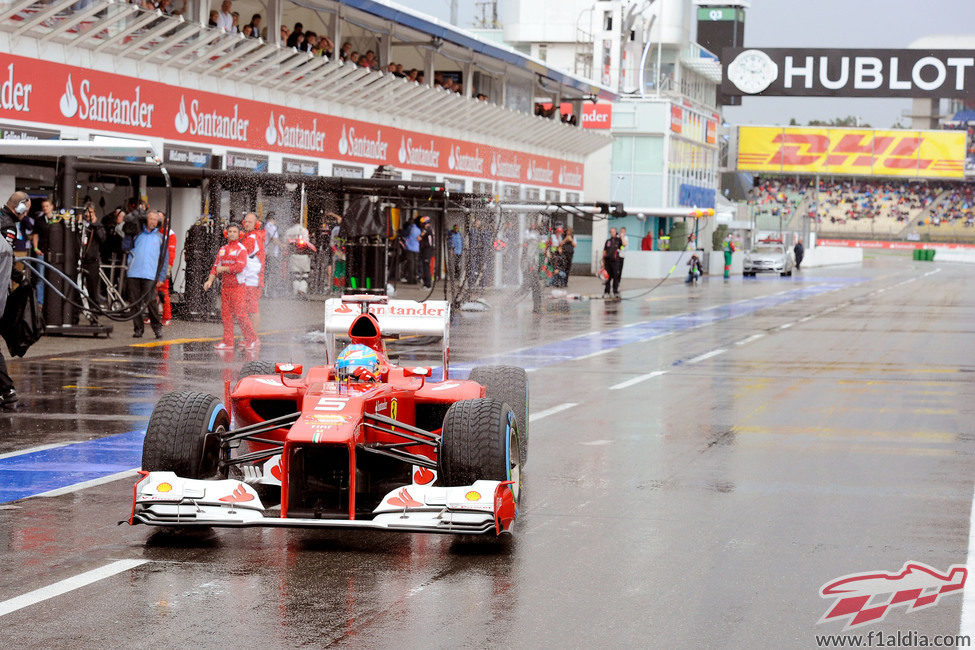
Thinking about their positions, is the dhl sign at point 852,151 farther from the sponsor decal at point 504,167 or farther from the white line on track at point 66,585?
the white line on track at point 66,585

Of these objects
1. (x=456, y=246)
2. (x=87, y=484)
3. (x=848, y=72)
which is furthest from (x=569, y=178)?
(x=87, y=484)

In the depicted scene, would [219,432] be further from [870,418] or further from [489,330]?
[489,330]

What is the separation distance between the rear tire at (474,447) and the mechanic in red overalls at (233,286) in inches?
484

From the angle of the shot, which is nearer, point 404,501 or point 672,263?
point 404,501

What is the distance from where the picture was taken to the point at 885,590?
270 inches

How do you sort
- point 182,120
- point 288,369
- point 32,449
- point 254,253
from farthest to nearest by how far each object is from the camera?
point 182,120 → point 254,253 → point 32,449 → point 288,369

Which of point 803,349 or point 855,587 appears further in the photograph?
point 803,349

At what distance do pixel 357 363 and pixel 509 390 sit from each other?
1.60 meters

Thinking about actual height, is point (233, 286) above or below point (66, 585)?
above

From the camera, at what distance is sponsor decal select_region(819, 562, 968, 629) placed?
21.1 ft

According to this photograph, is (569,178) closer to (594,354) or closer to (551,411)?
(594,354)

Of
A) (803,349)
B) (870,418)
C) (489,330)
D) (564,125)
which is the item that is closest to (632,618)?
(870,418)

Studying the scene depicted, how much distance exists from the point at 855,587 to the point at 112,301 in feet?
57.3

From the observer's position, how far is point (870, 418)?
45.2ft
